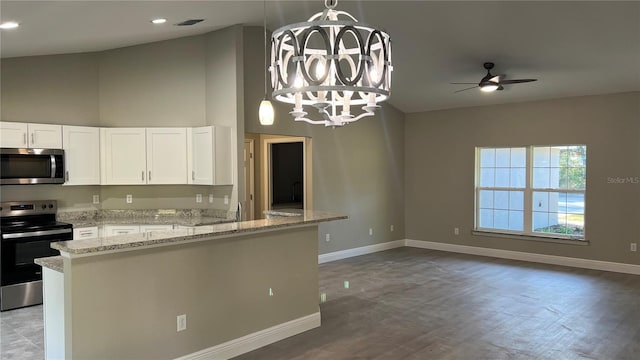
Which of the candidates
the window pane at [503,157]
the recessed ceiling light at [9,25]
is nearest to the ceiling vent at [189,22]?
the recessed ceiling light at [9,25]

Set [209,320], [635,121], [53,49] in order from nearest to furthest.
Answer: [209,320] → [53,49] → [635,121]

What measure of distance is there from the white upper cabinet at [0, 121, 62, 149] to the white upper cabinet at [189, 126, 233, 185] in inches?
59.1

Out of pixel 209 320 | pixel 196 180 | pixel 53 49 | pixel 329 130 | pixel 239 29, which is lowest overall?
pixel 209 320

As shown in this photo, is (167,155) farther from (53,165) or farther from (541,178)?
(541,178)

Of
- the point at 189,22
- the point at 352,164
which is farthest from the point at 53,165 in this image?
the point at 352,164

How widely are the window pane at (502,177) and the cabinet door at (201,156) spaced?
500 centimetres

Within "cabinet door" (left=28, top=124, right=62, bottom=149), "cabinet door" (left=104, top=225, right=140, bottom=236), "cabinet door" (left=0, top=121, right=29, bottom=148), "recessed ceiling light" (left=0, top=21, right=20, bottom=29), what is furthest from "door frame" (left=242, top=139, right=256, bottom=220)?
"recessed ceiling light" (left=0, top=21, right=20, bottom=29)

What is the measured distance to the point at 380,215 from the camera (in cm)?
842

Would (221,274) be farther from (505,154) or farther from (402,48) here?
(505,154)

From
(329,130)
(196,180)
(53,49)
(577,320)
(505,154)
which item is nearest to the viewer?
(577,320)

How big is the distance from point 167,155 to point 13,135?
162cm

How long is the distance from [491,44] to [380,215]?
149 inches

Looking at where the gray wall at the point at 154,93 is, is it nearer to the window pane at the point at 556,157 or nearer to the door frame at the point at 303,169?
the door frame at the point at 303,169

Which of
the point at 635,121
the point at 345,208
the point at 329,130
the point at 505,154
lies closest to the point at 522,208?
→ the point at 505,154
